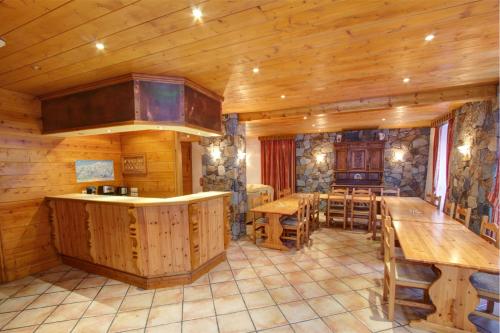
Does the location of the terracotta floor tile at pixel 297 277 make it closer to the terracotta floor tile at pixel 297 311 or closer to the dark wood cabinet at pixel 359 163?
the terracotta floor tile at pixel 297 311

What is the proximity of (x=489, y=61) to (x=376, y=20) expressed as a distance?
183cm

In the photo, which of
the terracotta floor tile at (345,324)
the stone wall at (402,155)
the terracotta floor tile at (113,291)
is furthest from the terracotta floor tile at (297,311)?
the stone wall at (402,155)

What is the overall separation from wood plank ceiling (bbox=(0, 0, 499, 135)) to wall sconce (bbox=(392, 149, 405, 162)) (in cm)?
368

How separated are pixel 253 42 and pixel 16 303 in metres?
3.83

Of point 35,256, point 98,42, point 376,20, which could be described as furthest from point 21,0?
point 35,256

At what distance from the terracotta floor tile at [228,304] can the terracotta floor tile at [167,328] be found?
0.40 metres

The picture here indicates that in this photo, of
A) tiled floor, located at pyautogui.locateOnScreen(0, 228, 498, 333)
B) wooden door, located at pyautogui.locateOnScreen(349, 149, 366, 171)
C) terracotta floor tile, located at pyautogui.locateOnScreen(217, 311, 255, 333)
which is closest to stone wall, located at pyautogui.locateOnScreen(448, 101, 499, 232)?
tiled floor, located at pyautogui.locateOnScreen(0, 228, 498, 333)

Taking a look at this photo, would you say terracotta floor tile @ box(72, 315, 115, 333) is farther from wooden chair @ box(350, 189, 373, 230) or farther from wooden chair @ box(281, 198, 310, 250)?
wooden chair @ box(350, 189, 373, 230)

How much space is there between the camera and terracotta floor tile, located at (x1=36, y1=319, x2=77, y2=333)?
2.05 m

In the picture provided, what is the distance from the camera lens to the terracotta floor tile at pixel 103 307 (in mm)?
2290

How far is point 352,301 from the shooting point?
240 cm

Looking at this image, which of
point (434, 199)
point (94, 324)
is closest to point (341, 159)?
point (434, 199)

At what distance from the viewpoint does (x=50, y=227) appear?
3.39 meters

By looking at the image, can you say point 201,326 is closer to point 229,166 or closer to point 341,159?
point 229,166
